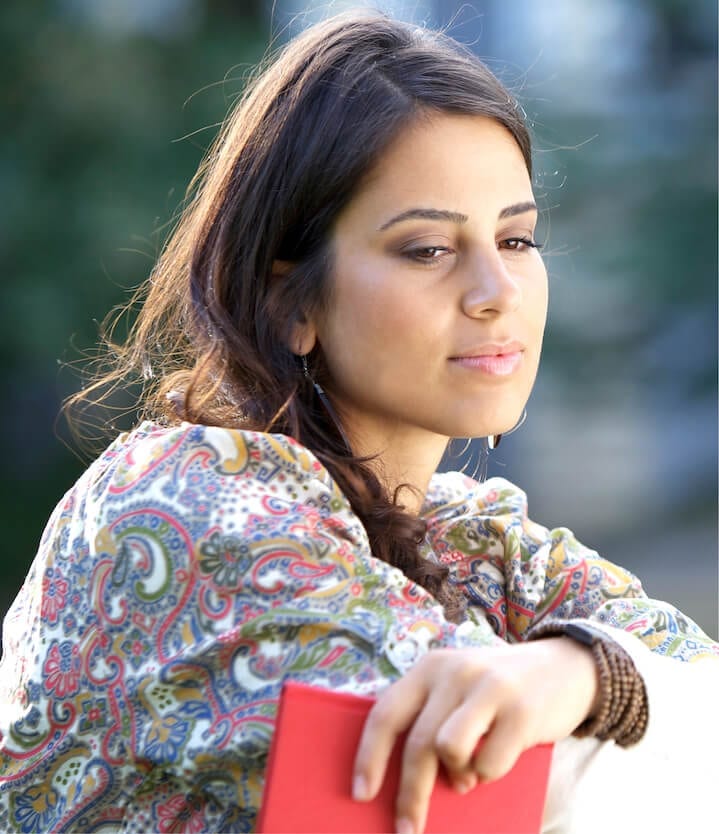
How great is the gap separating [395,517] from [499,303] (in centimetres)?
31

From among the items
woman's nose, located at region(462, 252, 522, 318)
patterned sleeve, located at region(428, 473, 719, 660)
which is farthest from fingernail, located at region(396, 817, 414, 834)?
woman's nose, located at region(462, 252, 522, 318)

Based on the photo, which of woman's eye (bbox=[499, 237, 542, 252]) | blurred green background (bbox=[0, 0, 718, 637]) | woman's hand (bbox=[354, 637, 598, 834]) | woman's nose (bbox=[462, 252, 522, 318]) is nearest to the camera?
woman's hand (bbox=[354, 637, 598, 834])

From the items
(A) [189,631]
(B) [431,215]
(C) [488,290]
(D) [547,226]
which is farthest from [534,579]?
(D) [547,226]

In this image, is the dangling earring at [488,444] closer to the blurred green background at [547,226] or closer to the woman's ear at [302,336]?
the woman's ear at [302,336]

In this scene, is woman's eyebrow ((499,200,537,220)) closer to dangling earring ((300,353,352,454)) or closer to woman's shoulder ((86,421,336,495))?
dangling earring ((300,353,352,454))

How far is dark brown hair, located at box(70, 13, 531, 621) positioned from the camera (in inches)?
67.1

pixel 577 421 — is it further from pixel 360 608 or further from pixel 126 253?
pixel 360 608

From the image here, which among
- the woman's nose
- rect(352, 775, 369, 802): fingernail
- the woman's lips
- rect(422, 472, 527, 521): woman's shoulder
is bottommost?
rect(352, 775, 369, 802): fingernail

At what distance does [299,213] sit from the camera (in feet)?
5.82

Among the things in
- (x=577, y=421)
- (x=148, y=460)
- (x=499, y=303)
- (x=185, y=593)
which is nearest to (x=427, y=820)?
(x=185, y=593)

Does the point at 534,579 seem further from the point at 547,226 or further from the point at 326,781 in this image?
the point at 547,226

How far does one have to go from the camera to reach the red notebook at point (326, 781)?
1118 mm

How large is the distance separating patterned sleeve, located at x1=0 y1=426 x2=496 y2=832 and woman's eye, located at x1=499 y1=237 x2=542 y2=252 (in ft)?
1.68

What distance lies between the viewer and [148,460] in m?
1.43
